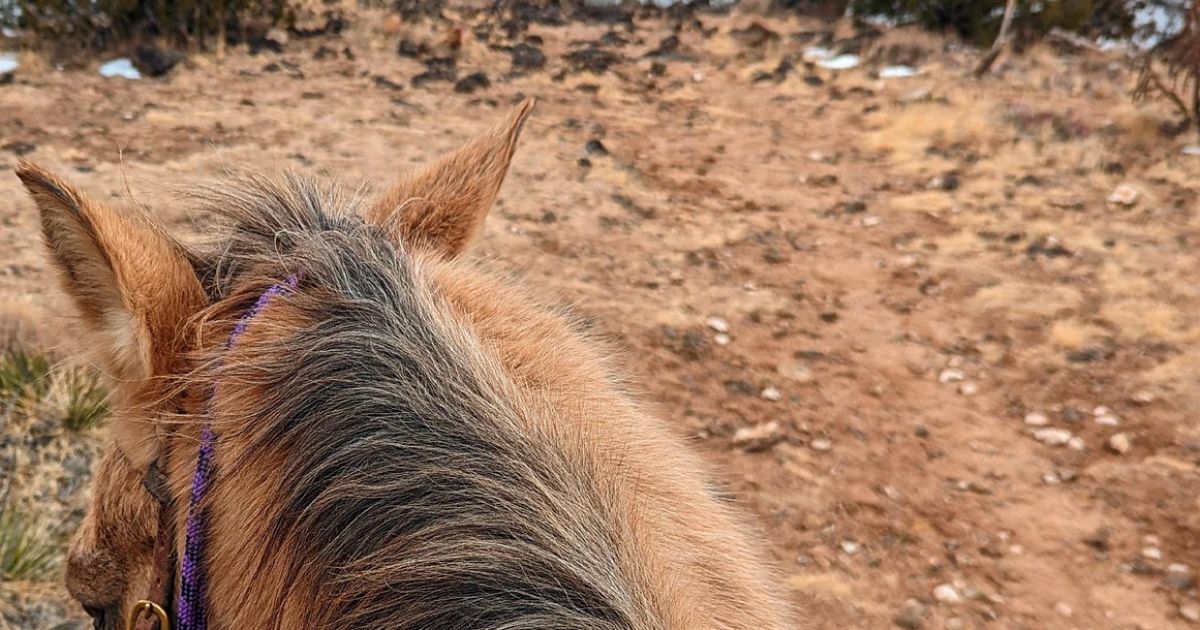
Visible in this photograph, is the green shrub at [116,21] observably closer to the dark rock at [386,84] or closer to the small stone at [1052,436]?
the dark rock at [386,84]

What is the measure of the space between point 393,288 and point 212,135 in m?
6.21

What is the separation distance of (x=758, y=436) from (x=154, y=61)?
7.11 meters

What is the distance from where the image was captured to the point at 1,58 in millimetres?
7977

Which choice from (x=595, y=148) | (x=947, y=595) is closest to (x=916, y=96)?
(x=595, y=148)

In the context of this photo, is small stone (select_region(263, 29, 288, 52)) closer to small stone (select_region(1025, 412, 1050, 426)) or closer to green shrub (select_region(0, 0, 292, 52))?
green shrub (select_region(0, 0, 292, 52))

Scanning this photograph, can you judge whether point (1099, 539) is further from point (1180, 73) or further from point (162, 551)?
point (1180, 73)

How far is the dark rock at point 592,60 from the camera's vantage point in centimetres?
976

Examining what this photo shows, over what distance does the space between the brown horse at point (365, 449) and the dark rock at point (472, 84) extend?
24.7 ft

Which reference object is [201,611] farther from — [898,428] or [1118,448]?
[1118,448]

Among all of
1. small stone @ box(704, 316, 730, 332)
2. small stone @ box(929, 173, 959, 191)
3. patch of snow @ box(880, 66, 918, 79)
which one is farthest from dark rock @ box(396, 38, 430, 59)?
small stone @ box(704, 316, 730, 332)

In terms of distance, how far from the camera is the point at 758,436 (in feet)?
13.0

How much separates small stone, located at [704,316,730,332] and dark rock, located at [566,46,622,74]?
5.58 m

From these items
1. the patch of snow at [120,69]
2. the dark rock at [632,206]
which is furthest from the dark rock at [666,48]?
the patch of snow at [120,69]

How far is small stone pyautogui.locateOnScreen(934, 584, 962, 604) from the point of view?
316 centimetres
